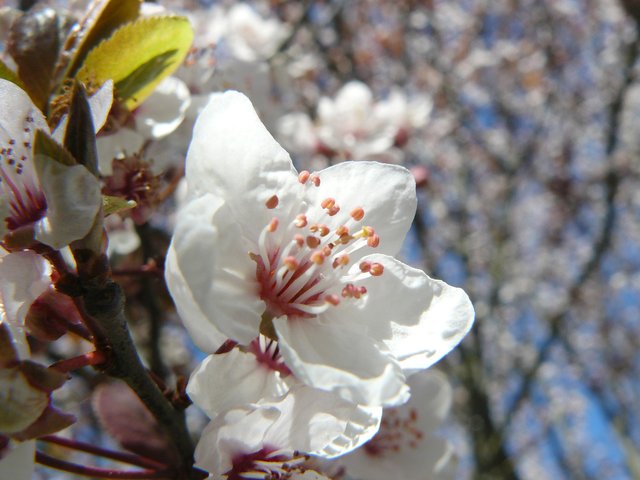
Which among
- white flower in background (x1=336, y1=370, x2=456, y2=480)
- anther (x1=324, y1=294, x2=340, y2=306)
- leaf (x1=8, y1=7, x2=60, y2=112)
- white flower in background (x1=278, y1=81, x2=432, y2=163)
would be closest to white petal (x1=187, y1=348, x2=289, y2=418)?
anther (x1=324, y1=294, x2=340, y2=306)

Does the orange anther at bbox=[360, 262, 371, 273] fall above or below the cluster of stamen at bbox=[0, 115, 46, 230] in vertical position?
below

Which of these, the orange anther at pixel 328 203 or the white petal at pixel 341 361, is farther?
the orange anther at pixel 328 203

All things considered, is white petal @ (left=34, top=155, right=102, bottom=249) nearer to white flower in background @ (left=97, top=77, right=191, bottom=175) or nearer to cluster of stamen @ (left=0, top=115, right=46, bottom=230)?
cluster of stamen @ (left=0, top=115, right=46, bottom=230)

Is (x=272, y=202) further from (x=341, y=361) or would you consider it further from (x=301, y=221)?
(x=341, y=361)

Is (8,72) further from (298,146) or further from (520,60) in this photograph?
(520,60)

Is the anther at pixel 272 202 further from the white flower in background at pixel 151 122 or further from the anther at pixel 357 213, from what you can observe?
the white flower in background at pixel 151 122

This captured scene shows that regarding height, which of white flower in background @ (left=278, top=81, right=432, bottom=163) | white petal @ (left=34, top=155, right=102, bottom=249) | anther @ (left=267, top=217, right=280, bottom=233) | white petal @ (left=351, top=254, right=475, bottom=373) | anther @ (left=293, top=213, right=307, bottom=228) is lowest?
white flower in background @ (left=278, top=81, right=432, bottom=163)

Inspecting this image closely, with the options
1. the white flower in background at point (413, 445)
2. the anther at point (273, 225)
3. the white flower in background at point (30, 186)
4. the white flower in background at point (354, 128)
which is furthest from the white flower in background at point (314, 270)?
the white flower in background at point (354, 128)

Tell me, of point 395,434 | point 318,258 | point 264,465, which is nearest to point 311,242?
point 318,258
